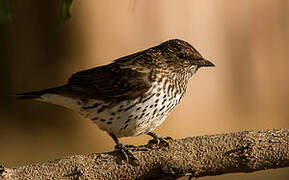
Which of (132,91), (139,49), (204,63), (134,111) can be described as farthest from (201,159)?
(139,49)

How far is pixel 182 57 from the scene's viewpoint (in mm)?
4379

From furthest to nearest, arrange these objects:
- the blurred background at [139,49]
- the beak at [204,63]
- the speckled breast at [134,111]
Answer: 1. the blurred background at [139,49]
2. the beak at [204,63]
3. the speckled breast at [134,111]

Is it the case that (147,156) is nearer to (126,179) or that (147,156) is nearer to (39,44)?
(126,179)

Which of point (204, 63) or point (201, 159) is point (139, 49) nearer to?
point (204, 63)

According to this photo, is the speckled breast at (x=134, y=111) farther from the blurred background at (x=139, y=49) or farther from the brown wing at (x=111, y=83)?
the blurred background at (x=139, y=49)

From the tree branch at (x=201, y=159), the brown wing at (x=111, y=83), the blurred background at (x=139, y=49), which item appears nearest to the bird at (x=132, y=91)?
the brown wing at (x=111, y=83)

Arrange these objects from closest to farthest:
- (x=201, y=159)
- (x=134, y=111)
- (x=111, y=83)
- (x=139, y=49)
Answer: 1. (x=201, y=159)
2. (x=134, y=111)
3. (x=111, y=83)
4. (x=139, y=49)

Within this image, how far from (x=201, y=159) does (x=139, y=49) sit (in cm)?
383

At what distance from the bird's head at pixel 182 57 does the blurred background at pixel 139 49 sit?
2.35m

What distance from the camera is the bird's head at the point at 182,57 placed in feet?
14.2

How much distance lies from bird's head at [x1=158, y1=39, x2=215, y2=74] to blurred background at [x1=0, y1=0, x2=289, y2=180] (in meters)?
2.35

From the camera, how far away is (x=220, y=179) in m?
7.52

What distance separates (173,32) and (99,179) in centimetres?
397

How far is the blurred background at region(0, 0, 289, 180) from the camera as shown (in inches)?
276
